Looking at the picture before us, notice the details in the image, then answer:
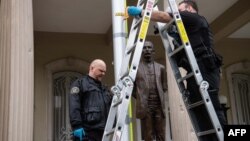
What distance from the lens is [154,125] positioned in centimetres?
516

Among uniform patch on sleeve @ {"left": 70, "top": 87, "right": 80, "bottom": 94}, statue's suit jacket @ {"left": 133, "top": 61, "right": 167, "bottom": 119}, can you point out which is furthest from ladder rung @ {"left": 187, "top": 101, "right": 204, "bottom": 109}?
uniform patch on sleeve @ {"left": 70, "top": 87, "right": 80, "bottom": 94}

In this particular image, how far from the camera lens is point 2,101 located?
274 inches

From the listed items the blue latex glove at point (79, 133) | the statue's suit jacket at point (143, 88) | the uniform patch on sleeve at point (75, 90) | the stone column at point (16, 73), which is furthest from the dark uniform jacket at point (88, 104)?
the stone column at point (16, 73)

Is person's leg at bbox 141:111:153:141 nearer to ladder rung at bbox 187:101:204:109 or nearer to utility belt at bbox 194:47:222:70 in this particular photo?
ladder rung at bbox 187:101:204:109

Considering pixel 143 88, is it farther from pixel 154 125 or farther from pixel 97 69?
pixel 97 69

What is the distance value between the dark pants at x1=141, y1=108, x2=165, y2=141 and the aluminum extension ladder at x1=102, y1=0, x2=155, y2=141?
4.38 feet

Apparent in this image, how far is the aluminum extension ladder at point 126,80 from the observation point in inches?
133

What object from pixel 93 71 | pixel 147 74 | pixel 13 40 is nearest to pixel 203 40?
pixel 147 74

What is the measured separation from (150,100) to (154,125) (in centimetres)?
31

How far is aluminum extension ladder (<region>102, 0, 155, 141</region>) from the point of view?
11.1ft

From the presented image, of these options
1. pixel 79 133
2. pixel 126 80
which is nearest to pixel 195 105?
pixel 126 80

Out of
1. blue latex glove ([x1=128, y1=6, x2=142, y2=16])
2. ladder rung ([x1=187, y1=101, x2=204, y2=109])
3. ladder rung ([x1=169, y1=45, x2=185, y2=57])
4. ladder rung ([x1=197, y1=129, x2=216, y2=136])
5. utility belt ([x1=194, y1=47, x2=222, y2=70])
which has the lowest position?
ladder rung ([x1=197, y1=129, x2=216, y2=136])

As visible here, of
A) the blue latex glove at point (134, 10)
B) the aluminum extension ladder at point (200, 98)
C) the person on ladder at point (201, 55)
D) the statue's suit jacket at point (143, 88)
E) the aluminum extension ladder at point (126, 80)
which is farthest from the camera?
the statue's suit jacket at point (143, 88)

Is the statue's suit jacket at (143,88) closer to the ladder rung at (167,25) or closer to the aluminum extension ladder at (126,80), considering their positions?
the ladder rung at (167,25)
